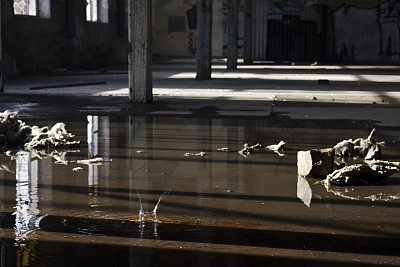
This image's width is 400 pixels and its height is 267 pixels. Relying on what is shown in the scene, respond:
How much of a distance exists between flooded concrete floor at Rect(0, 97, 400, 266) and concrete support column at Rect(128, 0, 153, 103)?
3.97m

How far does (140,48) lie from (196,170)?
5944 millimetres

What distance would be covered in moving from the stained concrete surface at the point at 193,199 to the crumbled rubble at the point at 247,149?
10cm

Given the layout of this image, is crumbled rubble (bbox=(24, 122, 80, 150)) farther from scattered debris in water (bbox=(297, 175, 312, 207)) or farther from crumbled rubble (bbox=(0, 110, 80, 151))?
scattered debris in water (bbox=(297, 175, 312, 207))

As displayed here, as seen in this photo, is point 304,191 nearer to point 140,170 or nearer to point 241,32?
point 140,170

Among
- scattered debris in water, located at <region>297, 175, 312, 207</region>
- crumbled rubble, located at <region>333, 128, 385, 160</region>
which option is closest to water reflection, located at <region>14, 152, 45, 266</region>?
scattered debris in water, located at <region>297, 175, 312, 207</region>

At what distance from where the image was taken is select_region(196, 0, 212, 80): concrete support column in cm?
1770

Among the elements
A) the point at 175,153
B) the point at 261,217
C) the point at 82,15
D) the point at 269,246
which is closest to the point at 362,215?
the point at 261,217

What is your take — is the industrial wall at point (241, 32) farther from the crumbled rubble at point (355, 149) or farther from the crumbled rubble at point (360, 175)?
the crumbled rubble at point (360, 175)

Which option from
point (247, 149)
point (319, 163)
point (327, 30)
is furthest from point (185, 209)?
point (327, 30)

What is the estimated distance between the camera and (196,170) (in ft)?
19.7

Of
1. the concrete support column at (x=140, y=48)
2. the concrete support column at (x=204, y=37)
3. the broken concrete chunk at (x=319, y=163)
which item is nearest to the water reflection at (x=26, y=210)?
the broken concrete chunk at (x=319, y=163)

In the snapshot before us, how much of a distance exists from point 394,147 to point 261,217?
3571 millimetres

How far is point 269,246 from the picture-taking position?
3.72 meters

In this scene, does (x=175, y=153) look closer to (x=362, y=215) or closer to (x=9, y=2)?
(x=362, y=215)
